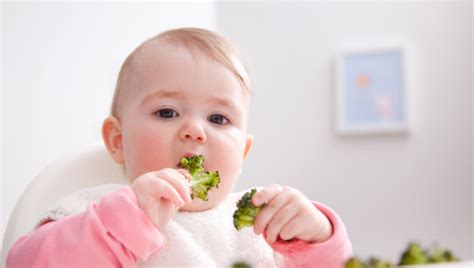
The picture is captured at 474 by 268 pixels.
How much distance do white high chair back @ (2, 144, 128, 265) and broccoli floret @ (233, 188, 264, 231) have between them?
41 centimetres

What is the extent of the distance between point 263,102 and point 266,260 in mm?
2103

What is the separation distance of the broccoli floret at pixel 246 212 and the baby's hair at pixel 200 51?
0.29 m

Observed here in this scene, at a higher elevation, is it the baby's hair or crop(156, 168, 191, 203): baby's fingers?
the baby's hair

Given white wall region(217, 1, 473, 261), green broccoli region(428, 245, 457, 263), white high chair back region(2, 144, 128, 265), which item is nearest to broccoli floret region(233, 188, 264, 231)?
green broccoli region(428, 245, 457, 263)

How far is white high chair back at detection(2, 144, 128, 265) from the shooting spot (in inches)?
39.1

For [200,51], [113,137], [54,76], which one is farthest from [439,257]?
[54,76]

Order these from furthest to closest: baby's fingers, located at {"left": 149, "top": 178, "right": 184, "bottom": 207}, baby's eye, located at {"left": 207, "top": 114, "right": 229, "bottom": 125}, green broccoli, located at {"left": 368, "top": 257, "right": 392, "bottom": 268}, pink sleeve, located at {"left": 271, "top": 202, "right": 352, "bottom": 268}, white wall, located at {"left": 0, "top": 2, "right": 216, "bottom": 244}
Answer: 1. white wall, located at {"left": 0, "top": 2, "right": 216, "bottom": 244}
2. baby's eye, located at {"left": 207, "top": 114, "right": 229, "bottom": 125}
3. pink sleeve, located at {"left": 271, "top": 202, "right": 352, "bottom": 268}
4. baby's fingers, located at {"left": 149, "top": 178, "right": 184, "bottom": 207}
5. green broccoli, located at {"left": 368, "top": 257, "right": 392, "bottom": 268}

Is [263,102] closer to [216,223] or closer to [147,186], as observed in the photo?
[216,223]

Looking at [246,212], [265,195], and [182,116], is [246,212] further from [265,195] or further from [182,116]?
[182,116]

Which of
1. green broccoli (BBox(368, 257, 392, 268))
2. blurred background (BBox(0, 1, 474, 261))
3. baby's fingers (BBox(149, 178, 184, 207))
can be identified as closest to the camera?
green broccoli (BBox(368, 257, 392, 268))

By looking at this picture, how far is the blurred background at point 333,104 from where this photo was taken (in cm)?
278

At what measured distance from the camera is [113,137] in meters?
1.05

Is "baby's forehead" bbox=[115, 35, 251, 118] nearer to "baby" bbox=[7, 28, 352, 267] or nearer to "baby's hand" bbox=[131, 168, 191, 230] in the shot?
"baby" bbox=[7, 28, 352, 267]

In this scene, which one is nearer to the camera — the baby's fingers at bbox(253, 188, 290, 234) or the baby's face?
the baby's fingers at bbox(253, 188, 290, 234)
